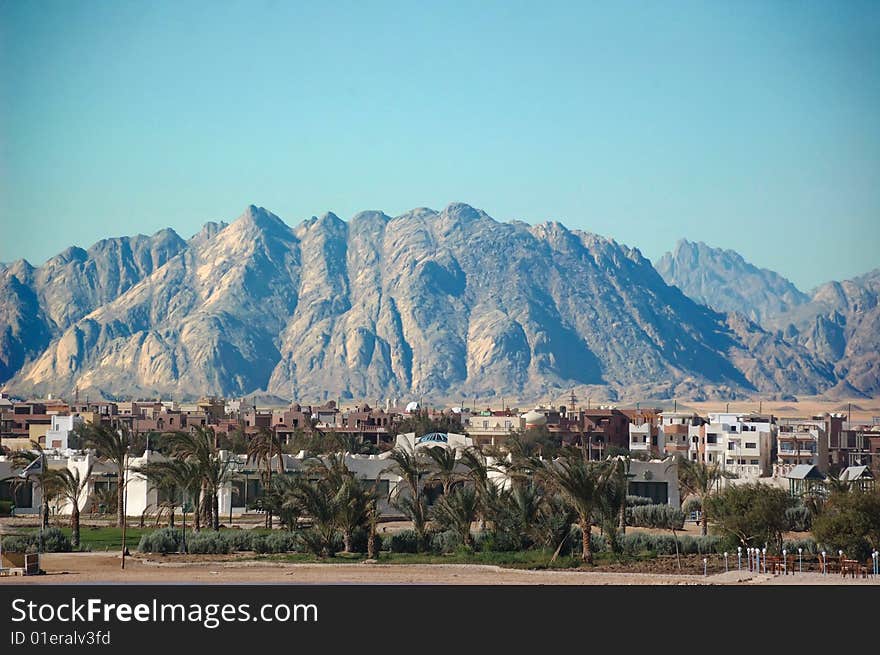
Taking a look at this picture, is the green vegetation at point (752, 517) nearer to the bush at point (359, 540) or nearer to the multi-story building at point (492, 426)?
the bush at point (359, 540)

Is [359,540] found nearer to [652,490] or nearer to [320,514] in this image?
[320,514]

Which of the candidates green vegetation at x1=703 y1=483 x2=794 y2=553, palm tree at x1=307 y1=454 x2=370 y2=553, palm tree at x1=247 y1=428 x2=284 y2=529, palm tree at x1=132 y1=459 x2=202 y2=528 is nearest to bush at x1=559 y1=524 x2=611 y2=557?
green vegetation at x1=703 y1=483 x2=794 y2=553

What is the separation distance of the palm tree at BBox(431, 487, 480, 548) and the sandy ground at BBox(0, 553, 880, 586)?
285 centimetres

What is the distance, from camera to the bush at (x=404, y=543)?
3369 cm

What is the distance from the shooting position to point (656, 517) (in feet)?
135

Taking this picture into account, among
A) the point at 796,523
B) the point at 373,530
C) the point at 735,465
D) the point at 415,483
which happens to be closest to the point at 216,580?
the point at 373,530

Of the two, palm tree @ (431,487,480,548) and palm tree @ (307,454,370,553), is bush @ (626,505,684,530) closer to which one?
palm tree @ (431,487,480,548)

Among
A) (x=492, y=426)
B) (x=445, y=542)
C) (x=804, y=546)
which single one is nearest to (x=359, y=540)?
(x=445, y=542)

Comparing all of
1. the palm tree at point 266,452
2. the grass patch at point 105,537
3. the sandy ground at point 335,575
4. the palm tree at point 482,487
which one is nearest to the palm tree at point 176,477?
the grass patch at point 105,537

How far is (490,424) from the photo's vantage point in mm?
84188

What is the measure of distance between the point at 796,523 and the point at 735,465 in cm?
2737

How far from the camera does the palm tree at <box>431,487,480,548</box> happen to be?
1335 inches

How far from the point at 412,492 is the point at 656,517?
694 cm
